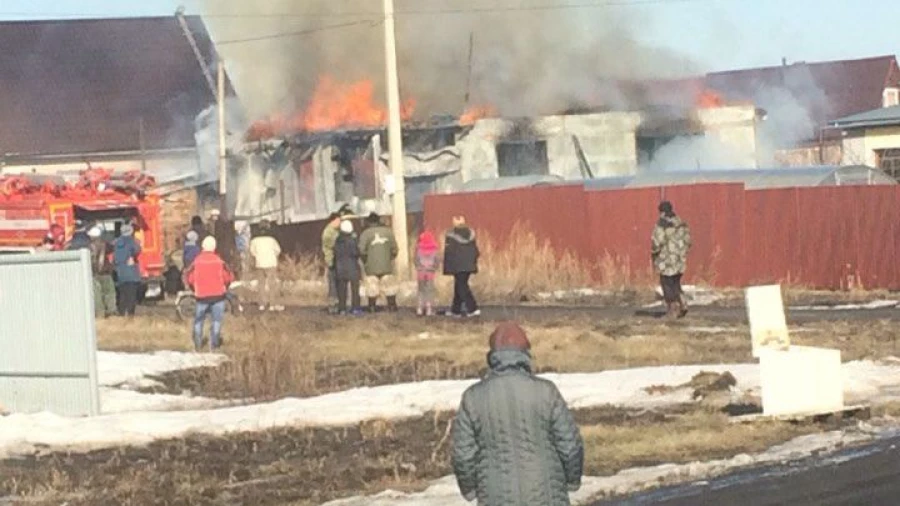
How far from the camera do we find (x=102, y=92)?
70.7m

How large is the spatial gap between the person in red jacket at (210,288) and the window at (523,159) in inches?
1051

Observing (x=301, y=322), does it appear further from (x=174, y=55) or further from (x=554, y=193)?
(x=174, y=55)

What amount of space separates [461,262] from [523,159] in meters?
22.8

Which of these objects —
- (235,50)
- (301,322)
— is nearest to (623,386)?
(301,322)

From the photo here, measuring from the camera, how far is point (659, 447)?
13867 millimetres

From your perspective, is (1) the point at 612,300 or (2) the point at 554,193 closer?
(1) the point at 612,300

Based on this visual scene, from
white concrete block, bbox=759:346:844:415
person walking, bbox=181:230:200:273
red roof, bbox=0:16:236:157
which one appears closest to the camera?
white concrete block, bbox=759:346:844:415

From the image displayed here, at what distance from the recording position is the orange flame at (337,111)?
4900 centimetres

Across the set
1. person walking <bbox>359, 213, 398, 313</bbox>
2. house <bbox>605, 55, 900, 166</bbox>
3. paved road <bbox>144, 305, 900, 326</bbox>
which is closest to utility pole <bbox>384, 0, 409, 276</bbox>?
paved road <bbox>144, 305, 900, 326</bbox>

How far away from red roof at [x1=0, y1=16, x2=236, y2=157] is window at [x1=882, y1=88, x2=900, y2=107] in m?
29.3

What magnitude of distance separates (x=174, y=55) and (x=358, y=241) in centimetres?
4397

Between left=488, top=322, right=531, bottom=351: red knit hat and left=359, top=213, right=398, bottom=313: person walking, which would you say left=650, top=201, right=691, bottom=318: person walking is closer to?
left=359, top=213, right=398, bottom=313: person walking

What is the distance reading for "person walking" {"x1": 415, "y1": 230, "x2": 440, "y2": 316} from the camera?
28.0 metres

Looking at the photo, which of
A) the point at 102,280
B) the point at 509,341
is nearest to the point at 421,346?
the point at 102,280
